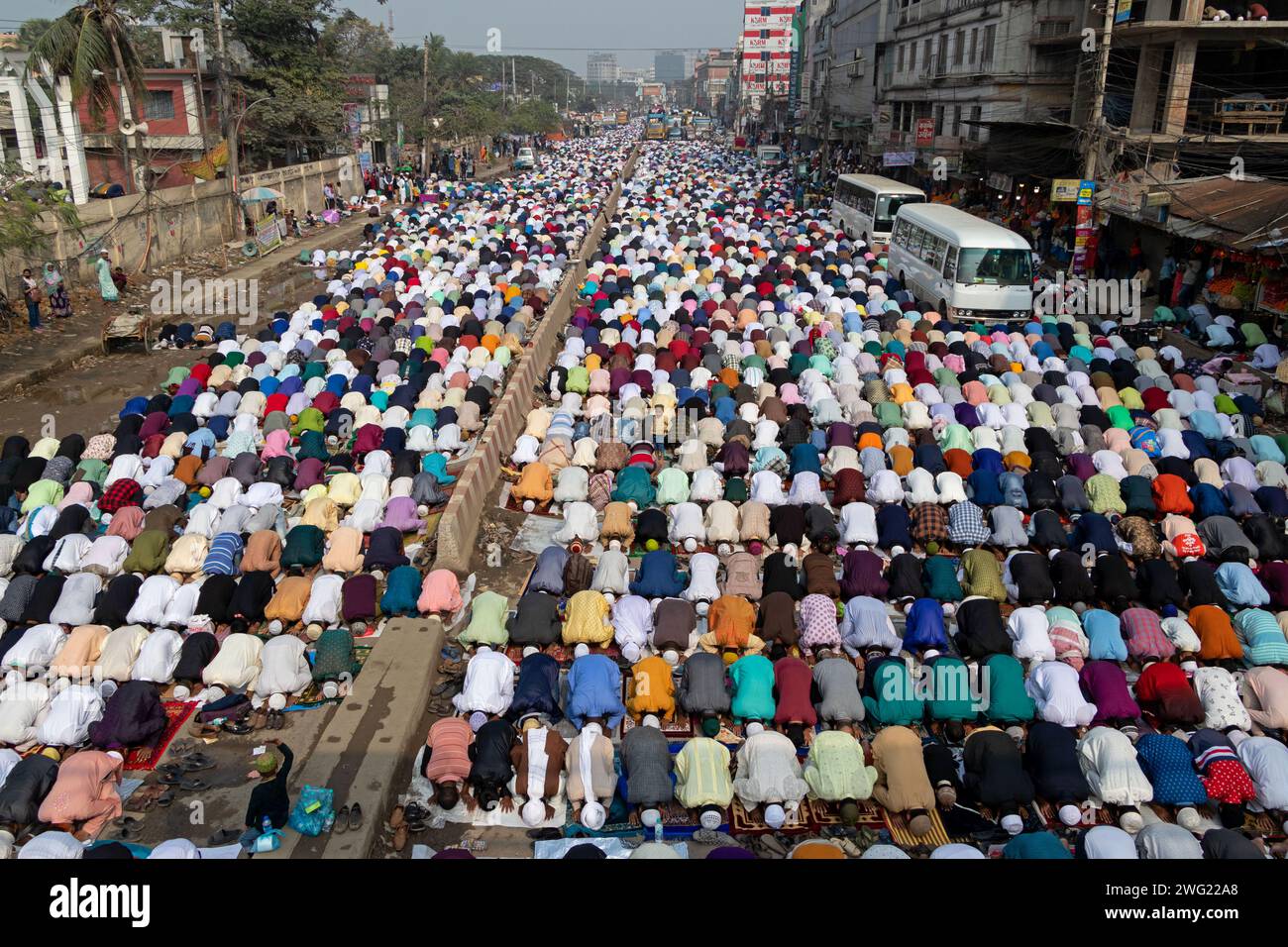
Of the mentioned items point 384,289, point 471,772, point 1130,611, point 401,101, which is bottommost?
point 471,772

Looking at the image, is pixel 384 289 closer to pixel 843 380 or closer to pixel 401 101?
pixel 843 380

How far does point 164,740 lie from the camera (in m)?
8.73

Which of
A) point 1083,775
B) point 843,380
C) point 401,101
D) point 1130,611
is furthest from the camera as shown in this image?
point 401,101

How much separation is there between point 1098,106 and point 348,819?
2154cm

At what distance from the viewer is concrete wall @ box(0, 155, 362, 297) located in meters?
23.1

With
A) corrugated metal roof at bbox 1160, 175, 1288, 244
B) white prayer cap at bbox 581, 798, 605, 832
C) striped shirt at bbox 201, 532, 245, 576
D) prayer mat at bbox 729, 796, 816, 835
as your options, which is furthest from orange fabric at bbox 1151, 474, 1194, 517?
striped shirt at bbox 201, 532, 245, 576

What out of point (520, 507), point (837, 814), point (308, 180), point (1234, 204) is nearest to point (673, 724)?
point (837, 814)

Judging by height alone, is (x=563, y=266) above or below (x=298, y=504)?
above

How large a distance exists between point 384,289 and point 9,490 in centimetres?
1272

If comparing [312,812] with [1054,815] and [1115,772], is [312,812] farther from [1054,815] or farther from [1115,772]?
[1115,772]

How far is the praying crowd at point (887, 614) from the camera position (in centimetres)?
767

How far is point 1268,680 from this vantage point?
857 cm
